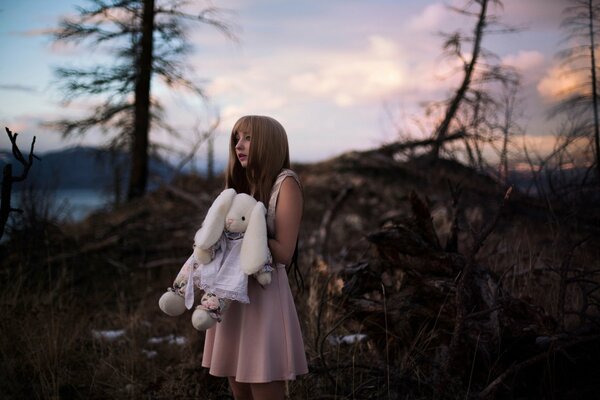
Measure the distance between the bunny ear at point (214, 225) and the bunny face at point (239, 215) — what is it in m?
0.03

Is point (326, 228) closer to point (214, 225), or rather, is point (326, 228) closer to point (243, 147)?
point (243, 147)

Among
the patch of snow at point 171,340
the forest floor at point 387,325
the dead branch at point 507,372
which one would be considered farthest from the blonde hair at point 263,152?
the patch of snow at point 171,340

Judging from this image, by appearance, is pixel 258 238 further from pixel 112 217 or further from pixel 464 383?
pixel 112 217

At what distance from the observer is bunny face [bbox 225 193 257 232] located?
2770 mm

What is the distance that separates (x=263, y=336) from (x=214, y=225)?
0.66 metres

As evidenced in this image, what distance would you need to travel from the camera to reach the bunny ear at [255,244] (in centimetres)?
262

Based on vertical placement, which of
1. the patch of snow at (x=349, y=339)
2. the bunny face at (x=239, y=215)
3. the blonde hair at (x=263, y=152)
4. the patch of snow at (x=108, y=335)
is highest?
→ the blonde hair at (x=263, y=152)

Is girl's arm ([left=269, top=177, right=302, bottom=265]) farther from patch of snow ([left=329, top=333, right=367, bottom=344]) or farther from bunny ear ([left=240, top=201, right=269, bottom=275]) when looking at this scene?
patch of snow ([left=329, top=333, right=367, bottom=344])

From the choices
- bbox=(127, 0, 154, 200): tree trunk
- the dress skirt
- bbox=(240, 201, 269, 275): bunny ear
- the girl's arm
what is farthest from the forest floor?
bbox=(127, 0, 154, 200): tree trunk

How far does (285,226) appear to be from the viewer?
9.01ft

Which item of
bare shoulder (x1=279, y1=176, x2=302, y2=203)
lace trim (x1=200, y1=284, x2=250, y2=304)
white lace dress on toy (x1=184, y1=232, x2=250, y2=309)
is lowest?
lace trim (x1=200, y1=284, x2=250, y2=304)

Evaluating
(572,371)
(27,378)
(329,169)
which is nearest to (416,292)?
(572,371)

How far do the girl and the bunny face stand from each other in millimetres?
131

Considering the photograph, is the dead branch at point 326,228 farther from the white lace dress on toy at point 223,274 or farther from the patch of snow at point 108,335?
the white lace dress on toy at point 223,274
